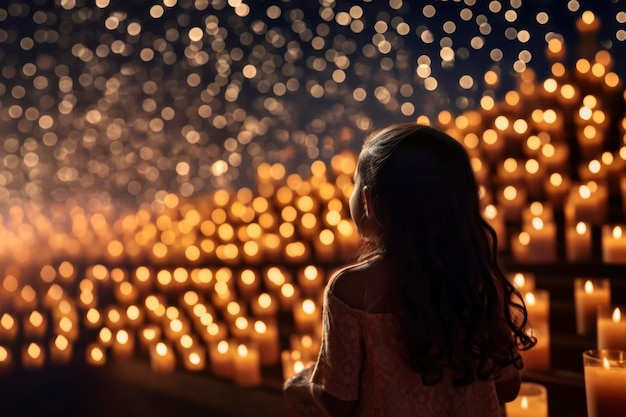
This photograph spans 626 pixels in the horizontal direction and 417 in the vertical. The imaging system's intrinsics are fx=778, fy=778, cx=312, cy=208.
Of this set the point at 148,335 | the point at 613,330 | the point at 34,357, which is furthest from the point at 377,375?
the point at 34,357

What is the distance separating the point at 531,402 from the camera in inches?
74.6

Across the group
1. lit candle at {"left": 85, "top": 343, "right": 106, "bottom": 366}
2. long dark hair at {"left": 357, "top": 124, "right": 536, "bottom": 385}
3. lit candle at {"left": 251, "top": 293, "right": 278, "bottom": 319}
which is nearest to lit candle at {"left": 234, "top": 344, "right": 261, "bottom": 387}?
lit candle at {"left": 251, "top": 293, "right": 278, "bottom": 319}

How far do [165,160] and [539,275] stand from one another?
12.9 feet

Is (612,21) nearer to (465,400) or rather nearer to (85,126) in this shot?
(465,400)

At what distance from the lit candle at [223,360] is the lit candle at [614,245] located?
1.48 metres

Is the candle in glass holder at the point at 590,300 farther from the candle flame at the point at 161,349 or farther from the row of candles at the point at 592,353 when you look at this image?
the candle flame at the point at 161,349

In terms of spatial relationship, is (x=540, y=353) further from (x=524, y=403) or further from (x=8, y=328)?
(x=8, y=328)

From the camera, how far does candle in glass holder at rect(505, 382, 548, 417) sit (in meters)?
1.89

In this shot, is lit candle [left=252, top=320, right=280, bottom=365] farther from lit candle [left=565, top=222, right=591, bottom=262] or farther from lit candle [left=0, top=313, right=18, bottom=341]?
lit candle [left=0, top=313, right=18, bottom=341]

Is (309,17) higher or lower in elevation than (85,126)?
higher

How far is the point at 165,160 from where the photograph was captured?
629 cm

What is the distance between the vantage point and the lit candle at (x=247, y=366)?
2.99 meters

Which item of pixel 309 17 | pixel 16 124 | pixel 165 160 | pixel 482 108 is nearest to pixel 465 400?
pixel 482 108

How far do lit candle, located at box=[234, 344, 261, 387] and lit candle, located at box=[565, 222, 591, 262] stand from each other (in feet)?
4.14
